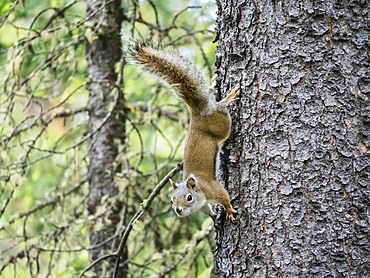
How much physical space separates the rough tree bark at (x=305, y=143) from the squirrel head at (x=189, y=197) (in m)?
0.24

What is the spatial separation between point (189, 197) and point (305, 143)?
0.60 metres

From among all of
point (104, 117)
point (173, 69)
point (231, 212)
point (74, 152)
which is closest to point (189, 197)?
point (231, 212)

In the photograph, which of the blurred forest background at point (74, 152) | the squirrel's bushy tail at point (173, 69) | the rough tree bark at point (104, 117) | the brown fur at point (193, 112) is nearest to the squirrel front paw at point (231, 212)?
the brown fur at point (193, 112)

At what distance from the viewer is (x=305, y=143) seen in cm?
146

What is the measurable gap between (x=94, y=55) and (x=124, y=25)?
1.28 ft

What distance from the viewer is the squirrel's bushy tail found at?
1825 millimetres

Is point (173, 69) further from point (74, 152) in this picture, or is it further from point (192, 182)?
point (74, 152)

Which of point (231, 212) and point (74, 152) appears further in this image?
point (74, 152)

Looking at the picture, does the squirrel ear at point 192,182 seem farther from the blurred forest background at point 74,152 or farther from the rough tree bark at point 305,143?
the blurred forest background at point 74,152

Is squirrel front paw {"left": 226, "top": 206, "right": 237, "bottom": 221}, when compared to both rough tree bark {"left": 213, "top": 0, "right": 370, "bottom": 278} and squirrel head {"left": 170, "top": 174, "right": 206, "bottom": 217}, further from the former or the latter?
squirrel head {"left": 170, "top": 174, "right": 206, "bottom": 217}

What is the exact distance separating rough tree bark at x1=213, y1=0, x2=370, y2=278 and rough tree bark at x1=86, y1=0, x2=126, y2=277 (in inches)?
77.2

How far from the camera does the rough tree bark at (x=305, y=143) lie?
4.63 feet

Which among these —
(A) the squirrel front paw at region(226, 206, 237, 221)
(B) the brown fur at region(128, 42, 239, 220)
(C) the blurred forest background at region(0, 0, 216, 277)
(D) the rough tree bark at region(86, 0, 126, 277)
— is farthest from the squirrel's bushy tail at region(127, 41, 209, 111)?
(D) the rough tree bark at region(86, 0, 126, 277)

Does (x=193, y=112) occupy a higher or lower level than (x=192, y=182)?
higher
